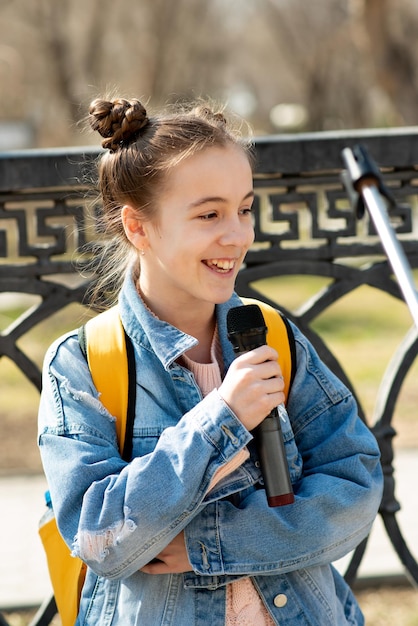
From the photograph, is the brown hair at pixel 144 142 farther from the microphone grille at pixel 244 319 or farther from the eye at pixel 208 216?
the microphone grille at pixel 244 319

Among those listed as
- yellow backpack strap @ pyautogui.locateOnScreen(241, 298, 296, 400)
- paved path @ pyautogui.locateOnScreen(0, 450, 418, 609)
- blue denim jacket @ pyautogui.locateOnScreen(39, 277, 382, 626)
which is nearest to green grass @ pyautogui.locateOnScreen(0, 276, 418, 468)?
paved path @ pyautogui.locateOnScreen(0, 450, 418, 609)

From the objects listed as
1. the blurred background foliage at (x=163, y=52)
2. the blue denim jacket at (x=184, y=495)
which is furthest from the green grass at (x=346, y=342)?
the blurred background foliage at (x=163, y=52)

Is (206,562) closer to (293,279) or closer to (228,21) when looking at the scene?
(293,279)

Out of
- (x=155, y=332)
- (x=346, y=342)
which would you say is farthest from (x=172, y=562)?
(x=346, y=342)

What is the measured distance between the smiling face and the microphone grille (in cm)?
17

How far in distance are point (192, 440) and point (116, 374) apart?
0.26 meters

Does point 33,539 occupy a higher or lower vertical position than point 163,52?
lower

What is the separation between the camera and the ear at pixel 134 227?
7.46 feet

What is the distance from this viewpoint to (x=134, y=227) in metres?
2.28

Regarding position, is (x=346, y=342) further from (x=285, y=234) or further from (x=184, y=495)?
(x=184, y=495)

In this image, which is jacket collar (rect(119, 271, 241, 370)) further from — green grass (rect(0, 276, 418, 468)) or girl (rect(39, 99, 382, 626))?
green grass (rect(0, 276, 418, 468))

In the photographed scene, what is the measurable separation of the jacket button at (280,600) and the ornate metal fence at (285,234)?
2.79 ft

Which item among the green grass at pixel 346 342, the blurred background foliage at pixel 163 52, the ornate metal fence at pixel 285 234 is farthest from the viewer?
the blurred background foliage at pixel 163 52

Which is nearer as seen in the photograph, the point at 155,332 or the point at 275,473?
the point at 275,473
